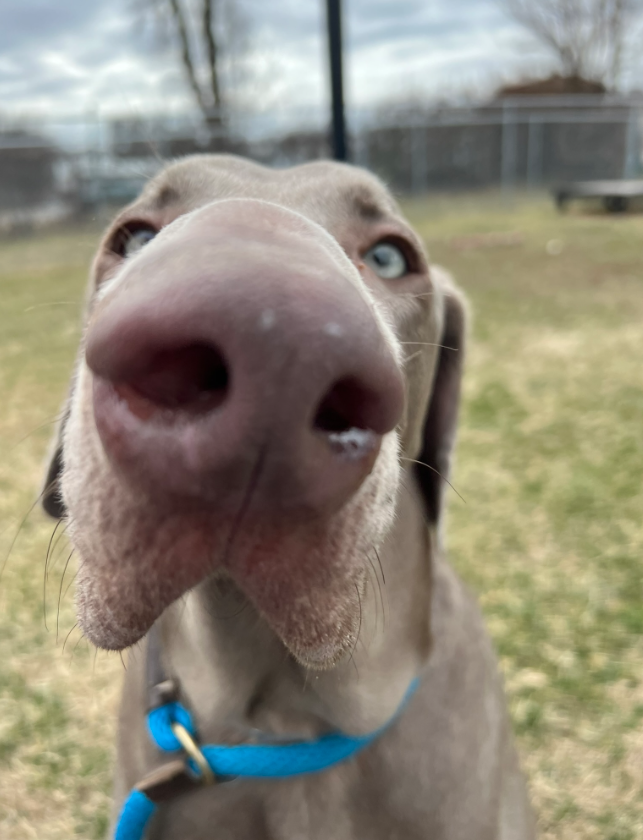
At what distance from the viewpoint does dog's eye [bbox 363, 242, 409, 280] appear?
1.54 meters

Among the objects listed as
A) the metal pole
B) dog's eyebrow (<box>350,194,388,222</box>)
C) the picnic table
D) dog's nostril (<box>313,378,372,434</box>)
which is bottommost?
the picnic table

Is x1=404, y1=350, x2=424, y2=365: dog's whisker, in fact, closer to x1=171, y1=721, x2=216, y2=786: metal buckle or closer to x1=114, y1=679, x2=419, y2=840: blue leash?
x1=114, y1=679, x2=419, y2=840: blue leash

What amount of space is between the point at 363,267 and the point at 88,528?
0.80 m

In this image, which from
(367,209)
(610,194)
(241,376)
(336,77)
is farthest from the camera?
(610,194)

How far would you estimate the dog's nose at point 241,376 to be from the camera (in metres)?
0.64

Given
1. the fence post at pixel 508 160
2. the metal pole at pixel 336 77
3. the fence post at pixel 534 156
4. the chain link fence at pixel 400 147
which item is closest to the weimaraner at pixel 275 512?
the metal pole at pixel 336 77

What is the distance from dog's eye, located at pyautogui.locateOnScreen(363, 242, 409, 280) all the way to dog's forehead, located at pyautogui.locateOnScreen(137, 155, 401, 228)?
0.06m

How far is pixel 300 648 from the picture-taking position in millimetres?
919

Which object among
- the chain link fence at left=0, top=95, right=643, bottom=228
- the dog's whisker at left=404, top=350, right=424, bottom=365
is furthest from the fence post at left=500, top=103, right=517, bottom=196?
the dog's whisker at left=404, top=350, right=424, bottom=365

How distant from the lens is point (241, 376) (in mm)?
640

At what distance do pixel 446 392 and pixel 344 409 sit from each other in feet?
4.17

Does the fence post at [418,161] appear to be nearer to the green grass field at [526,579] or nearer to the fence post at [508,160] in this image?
the fence post at [508,160]

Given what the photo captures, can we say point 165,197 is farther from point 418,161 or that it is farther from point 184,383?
point 418,161

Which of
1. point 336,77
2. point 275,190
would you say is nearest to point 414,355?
point 275,190
